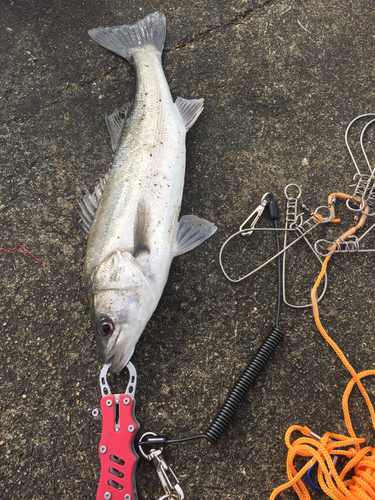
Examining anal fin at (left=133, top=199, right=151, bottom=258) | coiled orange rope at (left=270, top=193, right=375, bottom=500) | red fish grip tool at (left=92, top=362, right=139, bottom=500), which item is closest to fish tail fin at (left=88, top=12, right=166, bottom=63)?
anal fin at (left=133, top=199, right=151, bottom=258)

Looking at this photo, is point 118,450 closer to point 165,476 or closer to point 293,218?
point 165,476

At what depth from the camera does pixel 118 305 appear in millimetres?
2473

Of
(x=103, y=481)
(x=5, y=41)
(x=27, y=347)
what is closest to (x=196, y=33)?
(x=5, y=41)

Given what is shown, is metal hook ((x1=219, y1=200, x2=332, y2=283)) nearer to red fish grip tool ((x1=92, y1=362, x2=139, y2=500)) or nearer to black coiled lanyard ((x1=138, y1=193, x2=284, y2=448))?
black coiled lanyard ((x1=138, y1=193, x2=284, y2=448))

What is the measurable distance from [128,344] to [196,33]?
3292 millimetres

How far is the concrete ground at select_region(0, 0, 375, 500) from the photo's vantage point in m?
2.59

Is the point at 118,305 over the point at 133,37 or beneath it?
beneath

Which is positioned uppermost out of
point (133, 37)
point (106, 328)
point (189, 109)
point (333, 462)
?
point (133, 37)

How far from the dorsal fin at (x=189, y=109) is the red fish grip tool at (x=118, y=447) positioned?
239 cm

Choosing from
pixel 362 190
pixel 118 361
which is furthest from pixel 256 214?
pixel 118 361

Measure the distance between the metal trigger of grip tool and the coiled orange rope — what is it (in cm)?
69

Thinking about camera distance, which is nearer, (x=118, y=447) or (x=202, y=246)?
(x=118, y=447)

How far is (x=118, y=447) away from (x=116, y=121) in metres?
2.83

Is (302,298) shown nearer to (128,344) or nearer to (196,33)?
(128,344)
